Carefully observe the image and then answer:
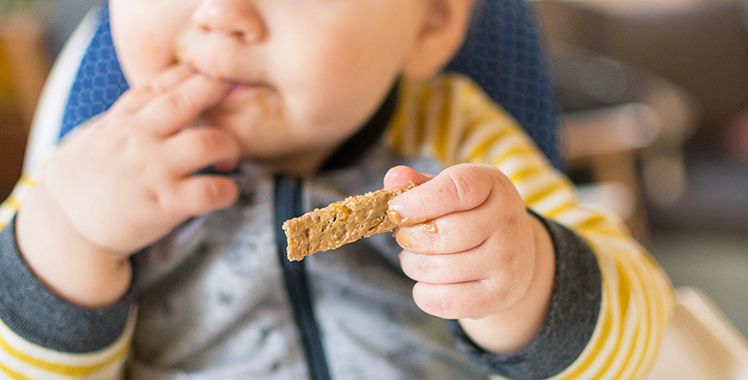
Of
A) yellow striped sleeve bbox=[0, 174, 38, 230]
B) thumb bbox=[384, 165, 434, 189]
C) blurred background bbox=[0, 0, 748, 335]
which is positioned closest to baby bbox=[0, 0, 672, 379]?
thumb bbox=[384, 165, 434, 189]

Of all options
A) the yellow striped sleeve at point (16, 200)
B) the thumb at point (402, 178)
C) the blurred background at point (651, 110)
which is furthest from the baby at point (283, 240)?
the blurred background at point (651, 110)

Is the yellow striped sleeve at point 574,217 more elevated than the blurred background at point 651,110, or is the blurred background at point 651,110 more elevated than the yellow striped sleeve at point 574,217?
the yellow striped sleeve at point 574,217

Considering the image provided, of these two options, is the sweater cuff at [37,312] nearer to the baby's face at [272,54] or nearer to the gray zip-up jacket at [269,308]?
the gray zip-up jacket at [269,308]

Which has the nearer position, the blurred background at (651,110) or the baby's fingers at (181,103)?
the baby's fingers at (181,103)

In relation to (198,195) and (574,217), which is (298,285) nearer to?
(198,195)

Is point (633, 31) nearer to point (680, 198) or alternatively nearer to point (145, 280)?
point (680, 198)

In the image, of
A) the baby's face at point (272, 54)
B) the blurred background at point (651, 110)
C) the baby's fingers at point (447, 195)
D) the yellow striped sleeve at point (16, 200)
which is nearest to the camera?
the baby's fingers at point (447, 195)

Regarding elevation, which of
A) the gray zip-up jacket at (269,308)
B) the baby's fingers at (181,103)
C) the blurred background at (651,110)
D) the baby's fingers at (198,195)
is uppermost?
the baby's fingers at (181,103)
